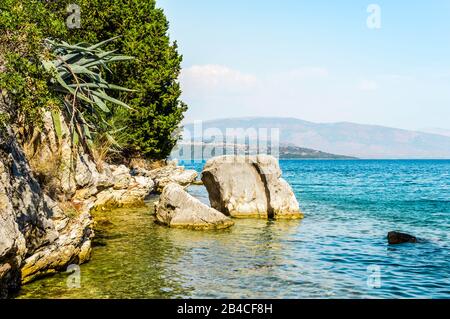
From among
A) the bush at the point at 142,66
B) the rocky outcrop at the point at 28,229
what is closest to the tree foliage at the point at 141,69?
the bush at the point at 142,66

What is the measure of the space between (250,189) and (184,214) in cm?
548

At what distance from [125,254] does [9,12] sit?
8279 millimetres

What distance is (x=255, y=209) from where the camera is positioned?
2464 cm

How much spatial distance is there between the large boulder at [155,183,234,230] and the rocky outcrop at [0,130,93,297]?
6.86 metres

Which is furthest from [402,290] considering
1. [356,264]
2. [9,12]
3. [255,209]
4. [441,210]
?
[441,210]

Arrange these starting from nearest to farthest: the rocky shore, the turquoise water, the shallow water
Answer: the rocky shore < the shallow water < the turquoise water

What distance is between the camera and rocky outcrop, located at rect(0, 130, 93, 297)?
9.33 meters

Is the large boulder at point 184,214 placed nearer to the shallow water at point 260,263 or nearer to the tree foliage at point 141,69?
the shallow water at point 260,263

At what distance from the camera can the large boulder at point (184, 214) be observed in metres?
20.1

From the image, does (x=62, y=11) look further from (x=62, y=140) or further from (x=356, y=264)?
(x=356, y=264)

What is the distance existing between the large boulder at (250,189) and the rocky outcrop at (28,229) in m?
11.8

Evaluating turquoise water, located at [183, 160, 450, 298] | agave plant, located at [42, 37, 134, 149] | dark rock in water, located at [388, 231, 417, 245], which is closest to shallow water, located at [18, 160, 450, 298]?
turquoise water, located at [183, 160, 450, 298]

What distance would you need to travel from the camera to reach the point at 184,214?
20.4 m

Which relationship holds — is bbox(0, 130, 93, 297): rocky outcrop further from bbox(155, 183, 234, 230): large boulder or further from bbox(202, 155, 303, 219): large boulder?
bbox(202, 155, 303, 219): large boulder
